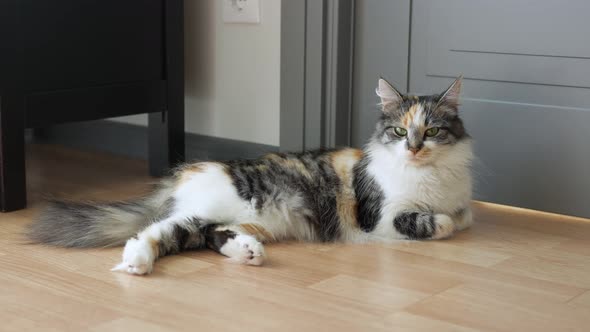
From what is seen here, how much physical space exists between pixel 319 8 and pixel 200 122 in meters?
0.59

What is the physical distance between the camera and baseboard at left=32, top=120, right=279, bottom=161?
2672mm

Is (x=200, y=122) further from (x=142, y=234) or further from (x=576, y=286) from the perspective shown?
(x=576, y=286)

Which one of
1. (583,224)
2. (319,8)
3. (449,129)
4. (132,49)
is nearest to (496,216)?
(583,224)

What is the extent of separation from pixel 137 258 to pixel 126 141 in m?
1.28

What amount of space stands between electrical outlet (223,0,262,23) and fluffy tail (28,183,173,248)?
832 millimetres

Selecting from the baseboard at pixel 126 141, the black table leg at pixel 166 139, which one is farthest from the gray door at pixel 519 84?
the black table leg at pixel 166 139

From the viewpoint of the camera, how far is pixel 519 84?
2221 millimetres

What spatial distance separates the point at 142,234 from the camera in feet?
5.78

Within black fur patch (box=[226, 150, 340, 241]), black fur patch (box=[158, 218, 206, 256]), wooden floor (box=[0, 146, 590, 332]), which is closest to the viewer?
wooden floor (box=[0, 146, 590, 332])

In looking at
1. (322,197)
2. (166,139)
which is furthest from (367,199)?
(166,139)

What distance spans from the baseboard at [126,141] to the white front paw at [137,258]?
0.93 metres

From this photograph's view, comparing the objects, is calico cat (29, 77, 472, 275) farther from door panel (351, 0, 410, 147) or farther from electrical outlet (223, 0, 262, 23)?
electrical outlet (223, 0, 262, 23)

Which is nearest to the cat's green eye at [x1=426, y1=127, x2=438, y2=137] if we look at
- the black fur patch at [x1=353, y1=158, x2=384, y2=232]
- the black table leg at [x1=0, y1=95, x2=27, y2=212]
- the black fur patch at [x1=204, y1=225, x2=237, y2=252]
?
the black fur patch at [x1=353, y1=158, x2=384, y2=232]

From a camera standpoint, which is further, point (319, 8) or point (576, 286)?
point (319, 8)
